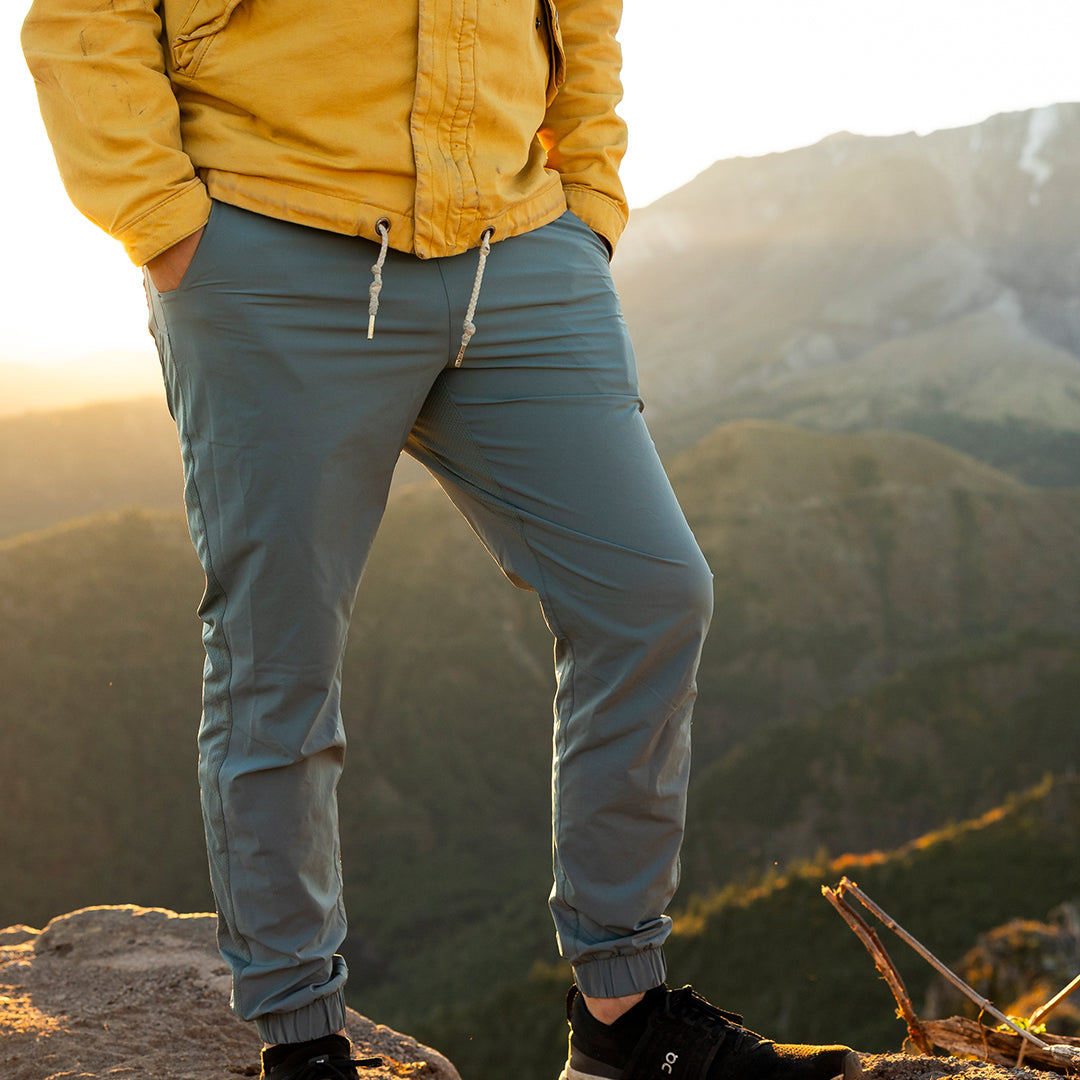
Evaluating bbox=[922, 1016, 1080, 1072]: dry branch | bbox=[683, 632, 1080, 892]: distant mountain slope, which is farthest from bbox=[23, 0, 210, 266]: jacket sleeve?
bbox=[683, 632, 1080, 892]: distant mountain slope

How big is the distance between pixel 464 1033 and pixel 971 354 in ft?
141

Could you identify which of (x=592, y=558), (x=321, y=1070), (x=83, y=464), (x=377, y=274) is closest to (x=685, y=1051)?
(x=321, y=1070)

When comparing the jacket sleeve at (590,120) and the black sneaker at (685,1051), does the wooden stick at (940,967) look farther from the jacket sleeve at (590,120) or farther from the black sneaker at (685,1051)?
the jacket sleeve at (590,120)

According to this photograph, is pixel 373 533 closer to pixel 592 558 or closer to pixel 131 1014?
pixel 592 558

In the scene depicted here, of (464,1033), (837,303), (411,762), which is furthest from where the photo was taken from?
(837,303)

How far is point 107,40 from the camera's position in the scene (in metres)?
1.08

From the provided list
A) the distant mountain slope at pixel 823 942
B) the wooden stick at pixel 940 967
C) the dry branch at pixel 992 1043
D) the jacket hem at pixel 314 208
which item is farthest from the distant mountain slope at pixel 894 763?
the jacket hem at pixel 314 208

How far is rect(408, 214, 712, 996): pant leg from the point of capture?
120 centimetres

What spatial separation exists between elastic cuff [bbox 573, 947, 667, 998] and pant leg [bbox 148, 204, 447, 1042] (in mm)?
300

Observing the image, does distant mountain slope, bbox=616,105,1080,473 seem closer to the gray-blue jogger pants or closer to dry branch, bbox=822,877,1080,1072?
dry branch, bbox=822,877,1080,1072

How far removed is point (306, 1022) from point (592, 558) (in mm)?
633

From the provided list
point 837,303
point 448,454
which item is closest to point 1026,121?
point 837,303

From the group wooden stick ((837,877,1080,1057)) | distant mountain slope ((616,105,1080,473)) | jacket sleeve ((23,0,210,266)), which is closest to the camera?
jacket sleeve ((23,0,210,266))

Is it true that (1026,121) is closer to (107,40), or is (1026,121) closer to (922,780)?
(922,780)
